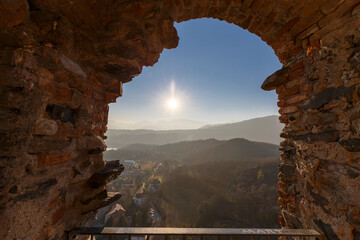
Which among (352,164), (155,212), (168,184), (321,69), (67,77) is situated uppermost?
(321,69)

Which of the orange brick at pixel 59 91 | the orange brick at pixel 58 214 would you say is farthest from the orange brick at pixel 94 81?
the orange brick at pixel 58 214

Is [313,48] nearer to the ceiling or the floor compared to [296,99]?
nearer to the ceiling

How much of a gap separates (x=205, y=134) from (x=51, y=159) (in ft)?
155

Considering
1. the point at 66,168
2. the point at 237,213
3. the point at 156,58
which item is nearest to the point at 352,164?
the point at 156,58

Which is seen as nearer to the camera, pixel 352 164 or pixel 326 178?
pixel 352 164

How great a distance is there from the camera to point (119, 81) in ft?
6.02

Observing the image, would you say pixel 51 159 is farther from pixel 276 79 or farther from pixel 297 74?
pixel 297 74

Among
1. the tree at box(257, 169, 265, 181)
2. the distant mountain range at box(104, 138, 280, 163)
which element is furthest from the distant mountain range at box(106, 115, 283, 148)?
the tree at box(257, 169, 265, 181)

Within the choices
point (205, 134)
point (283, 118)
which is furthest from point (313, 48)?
point (205, 134)

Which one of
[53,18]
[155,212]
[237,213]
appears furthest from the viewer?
[155,212]

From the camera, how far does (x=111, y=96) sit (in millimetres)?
1848

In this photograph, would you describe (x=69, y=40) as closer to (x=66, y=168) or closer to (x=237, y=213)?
(x=66, y=168)

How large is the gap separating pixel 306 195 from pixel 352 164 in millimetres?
558

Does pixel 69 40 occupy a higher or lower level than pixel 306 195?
higher
